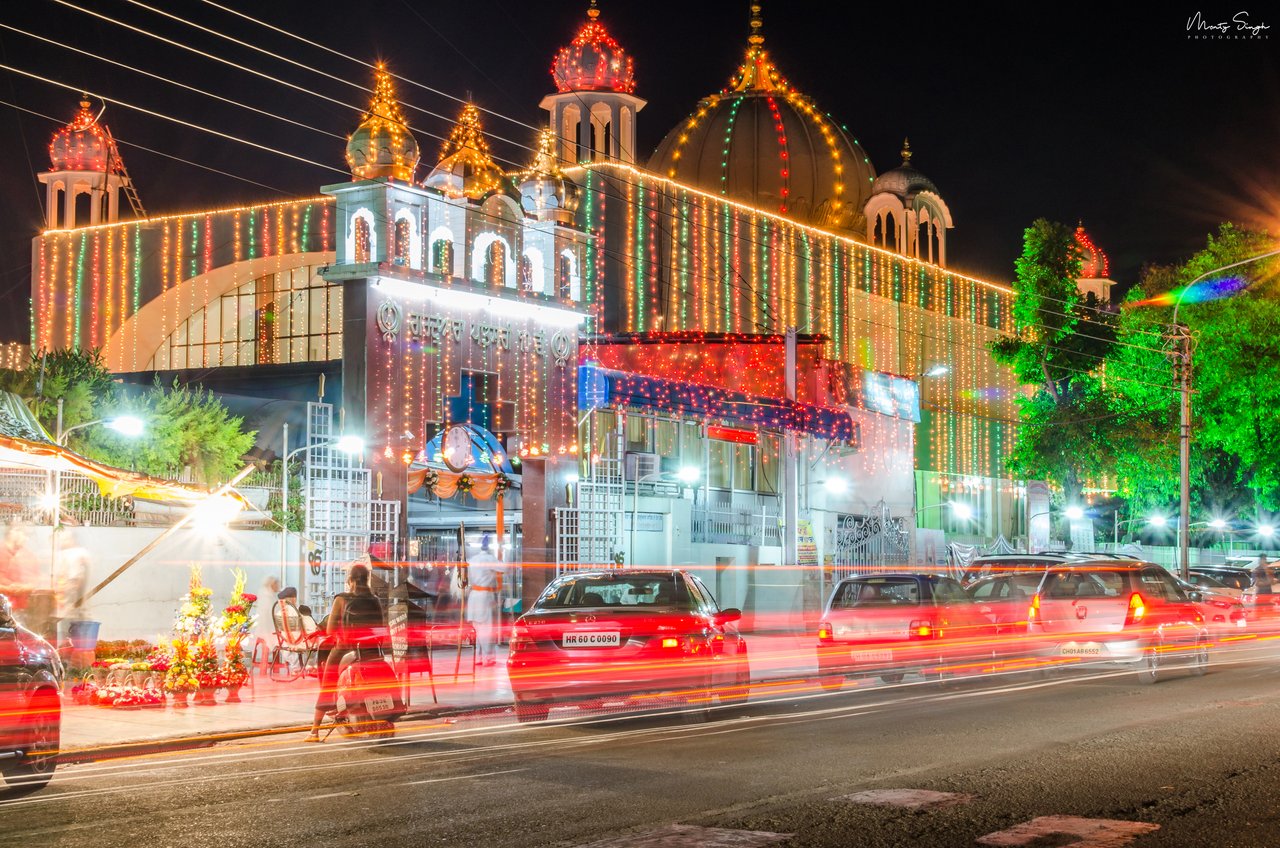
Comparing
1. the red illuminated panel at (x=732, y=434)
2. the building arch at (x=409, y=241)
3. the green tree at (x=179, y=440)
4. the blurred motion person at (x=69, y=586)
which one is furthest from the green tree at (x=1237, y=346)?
the blurred motion person at (x=69, y=586)

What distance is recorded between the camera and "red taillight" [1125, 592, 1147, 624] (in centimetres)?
1961

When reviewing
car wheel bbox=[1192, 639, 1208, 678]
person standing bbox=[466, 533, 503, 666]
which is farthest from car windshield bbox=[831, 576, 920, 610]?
person standing bbox=[466, 533, 503, 666]

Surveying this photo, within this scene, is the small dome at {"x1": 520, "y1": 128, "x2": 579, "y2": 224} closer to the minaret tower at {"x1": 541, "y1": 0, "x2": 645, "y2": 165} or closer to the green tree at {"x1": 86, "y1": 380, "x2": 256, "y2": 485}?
the minaret tower at {"x1": 541, "y1": 0, "x2": 645, "y2": 165}

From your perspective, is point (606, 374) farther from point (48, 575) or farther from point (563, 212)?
point (48, 575)

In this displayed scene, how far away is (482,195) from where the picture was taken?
32.4 metres

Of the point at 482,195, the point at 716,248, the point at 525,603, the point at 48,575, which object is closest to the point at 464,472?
the point at 525,603

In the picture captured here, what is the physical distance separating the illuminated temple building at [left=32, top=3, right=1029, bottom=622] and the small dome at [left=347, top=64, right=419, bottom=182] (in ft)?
0.18

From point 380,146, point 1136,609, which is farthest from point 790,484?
point 1136,609

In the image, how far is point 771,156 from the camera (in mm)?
47969

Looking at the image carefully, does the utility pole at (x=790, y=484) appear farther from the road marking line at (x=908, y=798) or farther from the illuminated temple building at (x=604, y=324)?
the road marking line at (x=908, y=798)

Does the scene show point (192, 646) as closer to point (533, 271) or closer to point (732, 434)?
point (533, 271)

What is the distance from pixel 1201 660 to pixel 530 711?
10.3m

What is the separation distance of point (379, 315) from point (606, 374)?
6120mm

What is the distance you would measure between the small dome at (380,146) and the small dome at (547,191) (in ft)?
13.5
